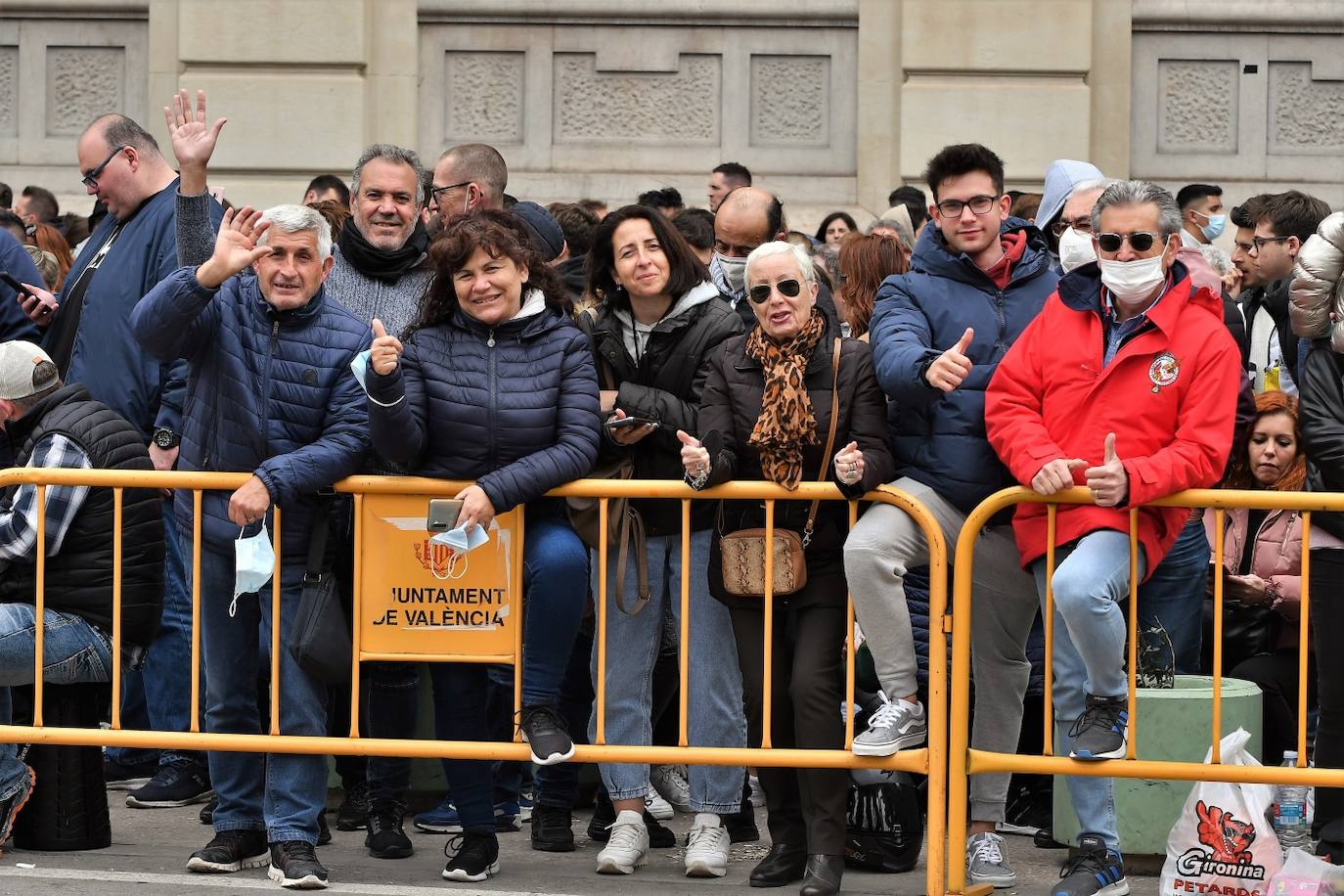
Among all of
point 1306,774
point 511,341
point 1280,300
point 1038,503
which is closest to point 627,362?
point 511,341

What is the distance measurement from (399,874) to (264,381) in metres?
1.70

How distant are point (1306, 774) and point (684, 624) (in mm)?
1980

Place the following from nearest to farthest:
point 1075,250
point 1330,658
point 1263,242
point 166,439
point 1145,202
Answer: point 1145,202 < point 1330,658 < point 1075,250 < point 166,439 < point 1263,242

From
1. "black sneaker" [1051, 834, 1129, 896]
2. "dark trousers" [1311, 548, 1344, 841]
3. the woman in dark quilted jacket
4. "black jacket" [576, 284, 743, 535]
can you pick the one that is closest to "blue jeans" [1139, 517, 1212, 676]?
"dark trousers" [1311, 548, 1344, 841]

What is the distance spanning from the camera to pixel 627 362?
22.1 feet

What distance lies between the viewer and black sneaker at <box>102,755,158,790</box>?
7926 millimetres

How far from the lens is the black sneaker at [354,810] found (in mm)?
7199

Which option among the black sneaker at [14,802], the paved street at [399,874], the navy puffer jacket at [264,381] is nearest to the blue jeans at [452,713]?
the paved street at [399,874]

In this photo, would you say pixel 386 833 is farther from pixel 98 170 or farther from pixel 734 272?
pixel 98 170

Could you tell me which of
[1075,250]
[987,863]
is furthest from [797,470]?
[1075,250]

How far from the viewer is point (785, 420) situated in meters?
6.13

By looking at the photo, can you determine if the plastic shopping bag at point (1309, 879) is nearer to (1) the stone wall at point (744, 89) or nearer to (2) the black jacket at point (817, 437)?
(2) the black jacket at point (817, 437)

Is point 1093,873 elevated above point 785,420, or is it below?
below

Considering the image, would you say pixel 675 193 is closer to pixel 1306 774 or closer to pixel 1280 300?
pixel 1280 300
